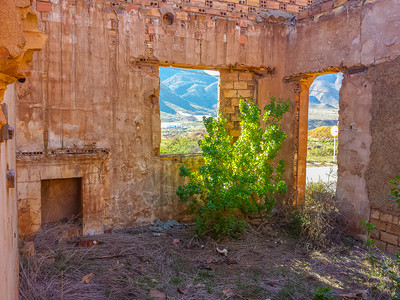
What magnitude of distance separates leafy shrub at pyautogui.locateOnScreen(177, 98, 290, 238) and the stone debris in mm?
708

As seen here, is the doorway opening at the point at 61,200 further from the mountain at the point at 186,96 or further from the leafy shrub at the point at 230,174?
the mountain at the point at 186,96

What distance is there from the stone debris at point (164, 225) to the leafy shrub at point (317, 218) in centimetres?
224

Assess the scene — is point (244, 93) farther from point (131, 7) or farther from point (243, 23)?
point (131, 7)

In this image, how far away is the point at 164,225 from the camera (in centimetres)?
691

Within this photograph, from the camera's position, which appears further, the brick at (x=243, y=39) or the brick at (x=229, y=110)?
the brick at (x=229, y=110)

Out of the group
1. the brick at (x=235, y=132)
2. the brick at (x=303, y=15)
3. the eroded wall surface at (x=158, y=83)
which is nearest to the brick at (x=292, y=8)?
the eroded wall surface at (x=158, y=83)

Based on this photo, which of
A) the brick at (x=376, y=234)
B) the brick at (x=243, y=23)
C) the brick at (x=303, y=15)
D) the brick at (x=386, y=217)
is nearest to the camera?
the brick at (x=386, y=217)

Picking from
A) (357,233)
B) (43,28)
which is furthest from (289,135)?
(43,28)

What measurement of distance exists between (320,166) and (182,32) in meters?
12.7

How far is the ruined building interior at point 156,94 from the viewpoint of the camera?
5.84 metres

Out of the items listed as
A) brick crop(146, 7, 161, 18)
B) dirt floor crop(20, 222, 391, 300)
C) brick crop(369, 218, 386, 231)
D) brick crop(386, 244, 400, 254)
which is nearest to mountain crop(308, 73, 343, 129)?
brick crop(146, 7, 161, 18)

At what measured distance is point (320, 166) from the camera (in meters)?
17.4

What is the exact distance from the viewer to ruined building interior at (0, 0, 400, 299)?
19.2 feet

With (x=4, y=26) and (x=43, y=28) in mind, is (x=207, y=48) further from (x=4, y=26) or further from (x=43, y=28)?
(x=4, y=26)
